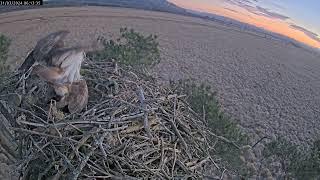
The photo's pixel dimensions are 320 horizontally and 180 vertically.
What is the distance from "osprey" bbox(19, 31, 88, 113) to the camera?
4.48m

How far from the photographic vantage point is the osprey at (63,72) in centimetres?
448

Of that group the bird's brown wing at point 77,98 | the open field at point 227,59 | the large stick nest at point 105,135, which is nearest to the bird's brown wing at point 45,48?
the large stick nest at point 105,135

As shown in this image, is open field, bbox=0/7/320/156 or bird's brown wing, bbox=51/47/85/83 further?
open field, bbox=0/7/320/156

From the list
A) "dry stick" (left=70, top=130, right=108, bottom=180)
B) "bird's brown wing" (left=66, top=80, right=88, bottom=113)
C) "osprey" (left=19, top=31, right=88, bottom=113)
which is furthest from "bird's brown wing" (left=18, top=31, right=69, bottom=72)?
"dry stick" (left=70, top=130, right=108, bottom=180)

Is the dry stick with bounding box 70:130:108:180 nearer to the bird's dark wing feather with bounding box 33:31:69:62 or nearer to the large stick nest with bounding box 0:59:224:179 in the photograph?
the large stick nest with bounding box 0:59:224:179

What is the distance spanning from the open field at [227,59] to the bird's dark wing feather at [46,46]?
1053 inches

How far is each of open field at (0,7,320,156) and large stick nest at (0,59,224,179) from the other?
2663 centimetres

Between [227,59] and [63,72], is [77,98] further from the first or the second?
[227,59]

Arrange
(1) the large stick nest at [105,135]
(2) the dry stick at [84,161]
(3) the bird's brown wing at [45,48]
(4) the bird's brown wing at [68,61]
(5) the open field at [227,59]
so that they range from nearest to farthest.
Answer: (2) the dry stick at [84,161]
(1) the large stick nest at [105,135]
(4) the bird's brown wing at [68,61]
(3) the bird's brown wing at [45,48]
(5) the open field at [227,59]

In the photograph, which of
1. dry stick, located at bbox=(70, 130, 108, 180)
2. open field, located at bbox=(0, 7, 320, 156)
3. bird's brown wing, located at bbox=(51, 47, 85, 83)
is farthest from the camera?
open field, located at bbox=(0, 7, 320, 156)

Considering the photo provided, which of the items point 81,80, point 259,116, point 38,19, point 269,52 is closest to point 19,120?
point 81,80

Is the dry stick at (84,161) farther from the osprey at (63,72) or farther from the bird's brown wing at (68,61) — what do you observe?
the bird's brown wing at (68,61)

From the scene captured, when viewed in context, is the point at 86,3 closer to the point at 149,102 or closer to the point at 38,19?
the point at 38,19

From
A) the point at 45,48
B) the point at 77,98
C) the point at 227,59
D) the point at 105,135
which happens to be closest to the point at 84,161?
the point at 105,135
